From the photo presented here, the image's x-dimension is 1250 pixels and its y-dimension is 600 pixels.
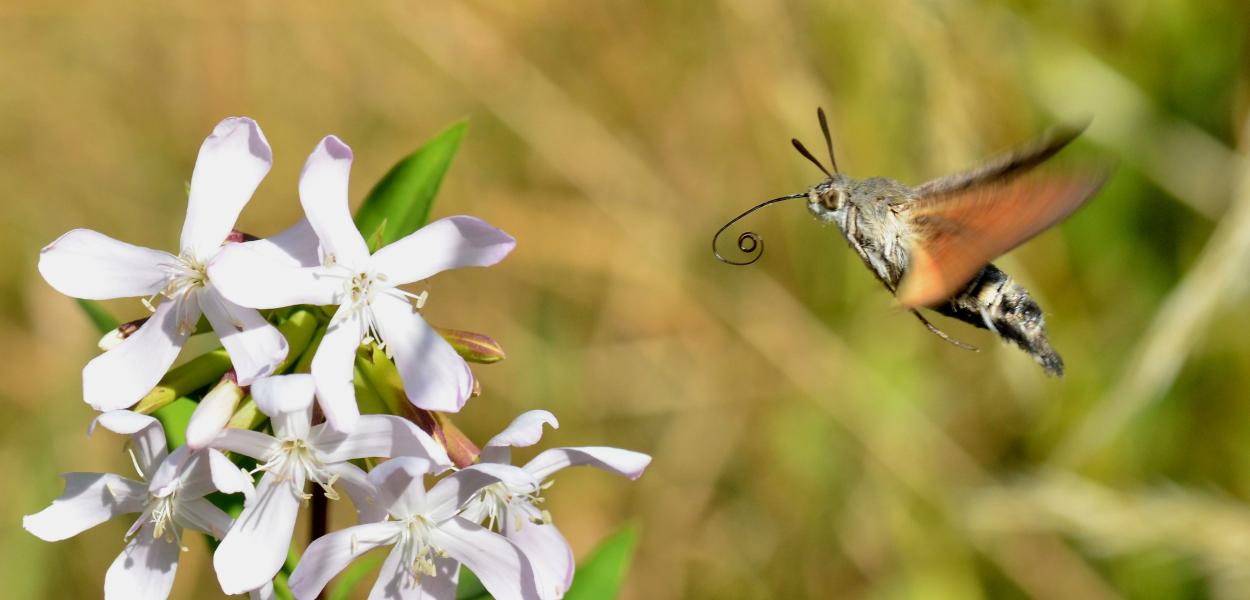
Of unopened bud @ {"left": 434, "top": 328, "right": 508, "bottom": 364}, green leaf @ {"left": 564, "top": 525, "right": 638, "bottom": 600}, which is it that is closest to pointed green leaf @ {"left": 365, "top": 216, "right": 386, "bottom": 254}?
unopened bud @ {"left": 434, "top": 328, "right": 508, "bottom": 364}

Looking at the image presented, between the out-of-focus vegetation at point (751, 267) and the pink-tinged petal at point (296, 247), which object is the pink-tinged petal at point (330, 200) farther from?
A: the out-of-focus vegetation at point (751, 267)

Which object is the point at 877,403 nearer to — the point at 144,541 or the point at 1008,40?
the point at 1008,40

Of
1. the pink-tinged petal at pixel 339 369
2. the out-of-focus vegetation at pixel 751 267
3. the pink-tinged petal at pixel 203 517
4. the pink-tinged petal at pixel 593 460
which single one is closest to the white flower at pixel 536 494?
the pink-tinged petal at pixel 593 460

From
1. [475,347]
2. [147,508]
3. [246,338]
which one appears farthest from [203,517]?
[475,347]

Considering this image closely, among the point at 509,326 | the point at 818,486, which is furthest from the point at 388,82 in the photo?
the point at 818,486

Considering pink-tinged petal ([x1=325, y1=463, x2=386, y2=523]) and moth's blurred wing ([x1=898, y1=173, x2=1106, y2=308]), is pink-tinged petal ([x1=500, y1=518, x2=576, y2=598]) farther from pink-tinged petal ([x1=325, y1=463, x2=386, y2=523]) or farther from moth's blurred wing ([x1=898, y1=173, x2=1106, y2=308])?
moth's blurred wing ([x1=898, y1=173, x2=1106, y2=308])

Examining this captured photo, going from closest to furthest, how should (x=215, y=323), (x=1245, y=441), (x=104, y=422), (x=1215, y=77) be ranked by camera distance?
(x=104, y=422), (x=215, y=323), (x=1245, y=441), (x=1215, y=77)
